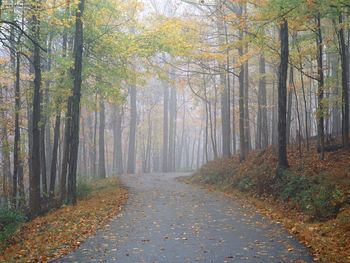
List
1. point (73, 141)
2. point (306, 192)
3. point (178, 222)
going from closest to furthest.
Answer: point (178, 222) < point (306, 192) < point (73, 141)

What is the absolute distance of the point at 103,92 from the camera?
18297 millimetres

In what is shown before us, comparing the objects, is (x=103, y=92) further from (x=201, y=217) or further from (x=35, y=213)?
(x=201, y=217)

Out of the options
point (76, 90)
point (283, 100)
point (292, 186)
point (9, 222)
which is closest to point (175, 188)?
point (283, 100)

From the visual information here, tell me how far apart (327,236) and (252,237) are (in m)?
1.67

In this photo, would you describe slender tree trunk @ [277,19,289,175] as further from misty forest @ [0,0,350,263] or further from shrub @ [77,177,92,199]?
shrub @ [77,177,92,199]

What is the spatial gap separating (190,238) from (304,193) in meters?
5.28

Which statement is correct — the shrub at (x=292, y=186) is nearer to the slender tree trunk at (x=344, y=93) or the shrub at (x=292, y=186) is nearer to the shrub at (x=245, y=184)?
the shrub at (x=245, y=184)

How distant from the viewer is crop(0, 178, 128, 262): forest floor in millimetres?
9078

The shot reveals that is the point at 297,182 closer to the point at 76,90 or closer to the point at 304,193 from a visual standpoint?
the point at 304,193

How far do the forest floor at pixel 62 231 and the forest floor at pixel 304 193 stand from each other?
5.06 meters

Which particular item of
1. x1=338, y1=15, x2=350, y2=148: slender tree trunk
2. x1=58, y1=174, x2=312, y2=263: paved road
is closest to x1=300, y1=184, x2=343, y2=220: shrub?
x1=58, y1=174, x2=312, y2=263: paved road

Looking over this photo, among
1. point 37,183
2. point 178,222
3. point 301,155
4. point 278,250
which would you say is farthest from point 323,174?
point 37,183

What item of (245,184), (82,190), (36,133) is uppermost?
(36,133)

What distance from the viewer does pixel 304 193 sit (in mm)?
13281
